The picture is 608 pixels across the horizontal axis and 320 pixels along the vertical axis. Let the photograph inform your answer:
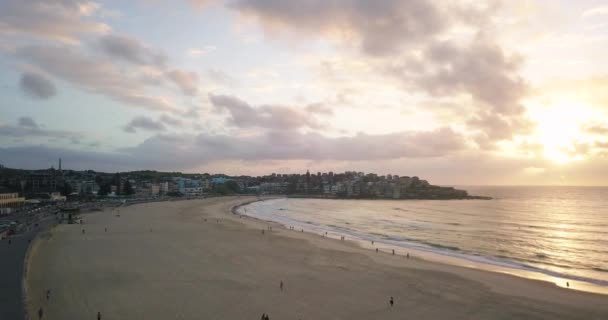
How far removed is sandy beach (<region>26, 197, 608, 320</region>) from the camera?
66.1 feet

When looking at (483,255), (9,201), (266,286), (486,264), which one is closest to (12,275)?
(266,286)

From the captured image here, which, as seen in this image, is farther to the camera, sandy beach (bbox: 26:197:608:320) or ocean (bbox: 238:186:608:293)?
ocean (bbox: 238:186:608:293)

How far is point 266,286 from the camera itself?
80.8 ft

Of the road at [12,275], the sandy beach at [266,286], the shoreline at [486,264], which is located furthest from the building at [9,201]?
the shoreline at [486,264]

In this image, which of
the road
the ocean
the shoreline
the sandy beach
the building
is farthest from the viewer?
the building

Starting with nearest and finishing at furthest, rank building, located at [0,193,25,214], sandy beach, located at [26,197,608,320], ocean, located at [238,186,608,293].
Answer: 1. sandy beach, located at [26,197,608,320]
2. ocean, located at [238,186,608,293]
3. building, located at [0,193,25,214]

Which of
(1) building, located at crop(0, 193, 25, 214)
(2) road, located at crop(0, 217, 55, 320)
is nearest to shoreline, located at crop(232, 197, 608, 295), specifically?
(2) road, located at crop(0, 217, 55, 320)

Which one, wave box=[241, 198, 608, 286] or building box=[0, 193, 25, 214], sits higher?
building box=[0, 193, 25, 214]

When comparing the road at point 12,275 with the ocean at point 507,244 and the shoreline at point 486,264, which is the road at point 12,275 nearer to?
the shoreline at point 486,264

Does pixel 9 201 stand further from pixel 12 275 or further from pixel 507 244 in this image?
pixel 507 244

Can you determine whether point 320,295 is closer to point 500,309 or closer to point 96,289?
point 500,309

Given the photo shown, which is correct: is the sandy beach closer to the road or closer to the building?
the road

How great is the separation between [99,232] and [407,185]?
506 feet

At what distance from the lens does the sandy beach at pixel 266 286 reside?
20156 millimetres
